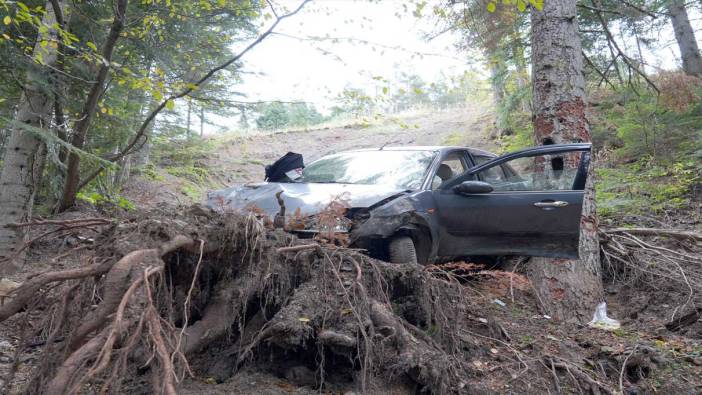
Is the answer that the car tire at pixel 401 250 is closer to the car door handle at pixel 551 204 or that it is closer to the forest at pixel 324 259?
the forest at pixel 324 259

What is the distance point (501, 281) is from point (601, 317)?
106 cm

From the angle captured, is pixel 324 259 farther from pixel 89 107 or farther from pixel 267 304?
pixel 89 107

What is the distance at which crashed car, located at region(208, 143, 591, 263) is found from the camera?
15.4 ft

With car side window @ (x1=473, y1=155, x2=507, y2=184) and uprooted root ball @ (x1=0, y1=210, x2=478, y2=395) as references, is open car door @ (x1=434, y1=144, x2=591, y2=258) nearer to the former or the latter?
car side window @ (x1=473, y1=155, x2=507, y2=184)

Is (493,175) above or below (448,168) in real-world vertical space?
below

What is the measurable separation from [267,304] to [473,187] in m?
2.66

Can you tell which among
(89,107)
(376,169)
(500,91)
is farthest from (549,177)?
(500,91)

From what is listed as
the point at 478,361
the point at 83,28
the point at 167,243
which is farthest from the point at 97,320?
the point at 83,28

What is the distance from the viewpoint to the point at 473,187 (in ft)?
17.0

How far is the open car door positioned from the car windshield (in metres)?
0.39

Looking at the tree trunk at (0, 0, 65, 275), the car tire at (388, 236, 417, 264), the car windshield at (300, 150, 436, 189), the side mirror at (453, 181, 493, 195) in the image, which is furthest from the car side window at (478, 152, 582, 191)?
the tree trunk at (0, 0, 65, 275)

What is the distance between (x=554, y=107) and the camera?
220 inches

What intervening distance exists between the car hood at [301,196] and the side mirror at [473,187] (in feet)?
2.28

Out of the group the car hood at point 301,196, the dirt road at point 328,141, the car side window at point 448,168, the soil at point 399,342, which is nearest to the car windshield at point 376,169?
the car side window at point 448,168
